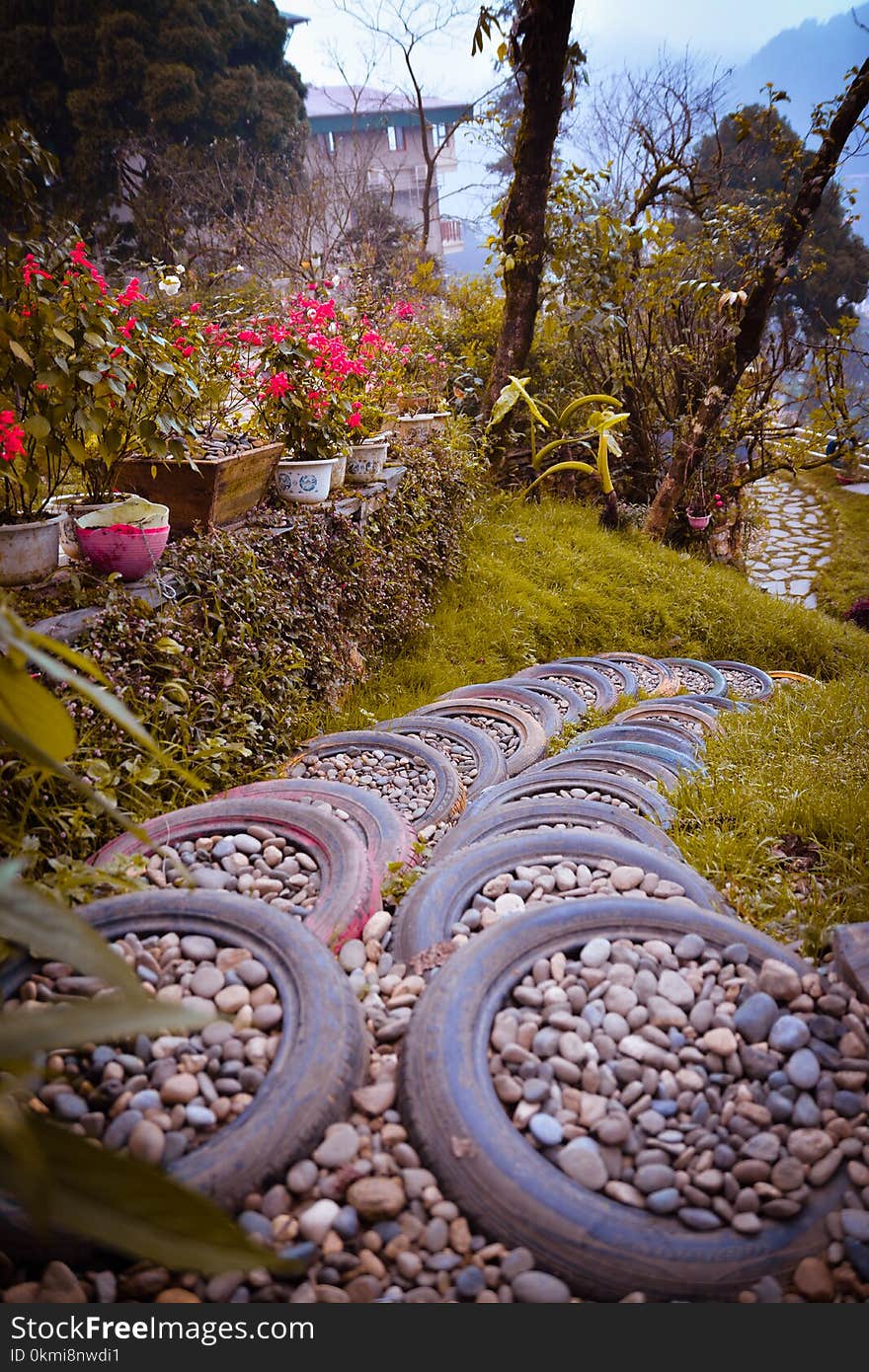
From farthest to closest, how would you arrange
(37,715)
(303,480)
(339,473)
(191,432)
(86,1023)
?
1. (339,473)
2. (303,480)
3. (191,432)
4. (37,715)
5. (86,1023)

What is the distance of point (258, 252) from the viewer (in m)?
9.26

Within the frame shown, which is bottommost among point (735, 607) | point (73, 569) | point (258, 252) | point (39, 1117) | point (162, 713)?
point (735, 607)

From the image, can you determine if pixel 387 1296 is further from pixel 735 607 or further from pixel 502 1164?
pixel 735 607

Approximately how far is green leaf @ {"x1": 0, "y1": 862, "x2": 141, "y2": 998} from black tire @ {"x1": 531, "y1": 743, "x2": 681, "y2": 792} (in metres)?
1.42

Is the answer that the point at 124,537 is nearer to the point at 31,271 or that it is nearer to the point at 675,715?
the point at 31,271

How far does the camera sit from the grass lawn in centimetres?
142

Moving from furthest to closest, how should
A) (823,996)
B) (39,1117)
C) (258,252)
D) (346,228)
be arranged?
(346,228)
(258,252)
(823,996)
(39,1117)

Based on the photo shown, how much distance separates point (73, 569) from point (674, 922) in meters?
1.74

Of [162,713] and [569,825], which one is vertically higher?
[162,713]

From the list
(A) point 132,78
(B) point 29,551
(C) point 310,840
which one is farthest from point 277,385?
(A) point 132,78

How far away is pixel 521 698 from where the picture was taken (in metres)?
2.87

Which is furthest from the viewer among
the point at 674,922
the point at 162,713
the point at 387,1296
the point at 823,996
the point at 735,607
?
the point at 735,607

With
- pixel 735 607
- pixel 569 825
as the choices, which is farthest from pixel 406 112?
pixel 569 825

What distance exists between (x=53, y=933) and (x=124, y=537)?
1.62m
